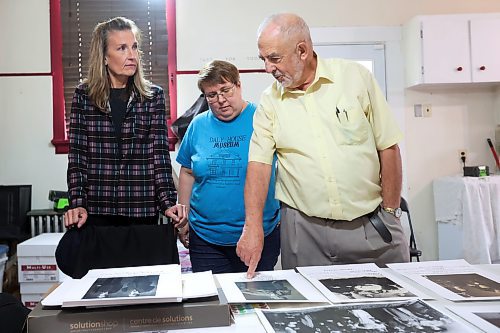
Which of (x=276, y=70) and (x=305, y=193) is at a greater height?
(x=276, y=70)

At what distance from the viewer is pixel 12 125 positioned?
11.7 ft

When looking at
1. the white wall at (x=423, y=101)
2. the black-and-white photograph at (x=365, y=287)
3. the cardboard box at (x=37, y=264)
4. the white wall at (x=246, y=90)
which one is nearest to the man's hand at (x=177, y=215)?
the black-and-white photograph at (x=365, y=287)

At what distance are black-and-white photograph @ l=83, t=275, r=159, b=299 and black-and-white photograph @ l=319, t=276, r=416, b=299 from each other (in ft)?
1.27

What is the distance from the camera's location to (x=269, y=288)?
1.09 m

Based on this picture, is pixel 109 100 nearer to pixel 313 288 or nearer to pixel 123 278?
pixel 123 278

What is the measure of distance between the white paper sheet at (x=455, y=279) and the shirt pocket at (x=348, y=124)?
38 cm

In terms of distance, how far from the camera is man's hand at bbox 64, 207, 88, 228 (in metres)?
1.46

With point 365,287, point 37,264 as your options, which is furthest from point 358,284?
point 37,264

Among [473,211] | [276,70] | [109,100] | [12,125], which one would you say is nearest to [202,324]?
[276,70]

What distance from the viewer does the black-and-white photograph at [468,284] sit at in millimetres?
1007

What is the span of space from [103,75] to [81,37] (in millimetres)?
2249

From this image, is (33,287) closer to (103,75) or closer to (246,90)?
(103,75)

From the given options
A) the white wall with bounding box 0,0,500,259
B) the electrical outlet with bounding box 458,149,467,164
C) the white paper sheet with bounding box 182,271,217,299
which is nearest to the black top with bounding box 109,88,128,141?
the white paper sheet with bounding box 182,271,217,299

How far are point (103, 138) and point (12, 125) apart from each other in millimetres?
2385
